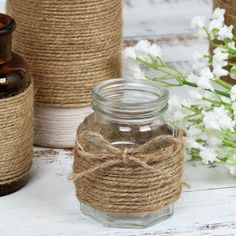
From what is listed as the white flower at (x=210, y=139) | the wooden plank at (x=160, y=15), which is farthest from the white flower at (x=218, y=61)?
the wooden plank at (x=160, y=15)

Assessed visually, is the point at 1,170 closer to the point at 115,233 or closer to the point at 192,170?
the point at 115,233

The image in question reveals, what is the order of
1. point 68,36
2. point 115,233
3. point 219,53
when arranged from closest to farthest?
point 115,233 → point 219,53 → point 68,36

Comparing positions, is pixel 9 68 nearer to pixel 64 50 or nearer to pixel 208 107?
pixel 64 50

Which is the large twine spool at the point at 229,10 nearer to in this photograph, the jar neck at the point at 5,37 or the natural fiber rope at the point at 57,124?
the natural fiber rope at the point at 57,124

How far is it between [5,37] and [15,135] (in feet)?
0.54

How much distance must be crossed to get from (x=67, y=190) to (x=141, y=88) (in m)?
0.23

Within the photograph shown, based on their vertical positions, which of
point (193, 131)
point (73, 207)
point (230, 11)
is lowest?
point (73, 207)

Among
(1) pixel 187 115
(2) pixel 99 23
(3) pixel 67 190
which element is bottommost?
(3) pixel 67 190

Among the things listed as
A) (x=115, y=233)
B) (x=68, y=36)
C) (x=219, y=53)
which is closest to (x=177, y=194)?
(x=115, y=233)

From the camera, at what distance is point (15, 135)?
56.9 inches

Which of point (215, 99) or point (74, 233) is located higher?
point (215, 99)

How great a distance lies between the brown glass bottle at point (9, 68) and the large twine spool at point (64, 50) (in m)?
0.14

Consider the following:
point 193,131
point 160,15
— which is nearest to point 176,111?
point 193,131

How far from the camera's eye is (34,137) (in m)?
1.67
